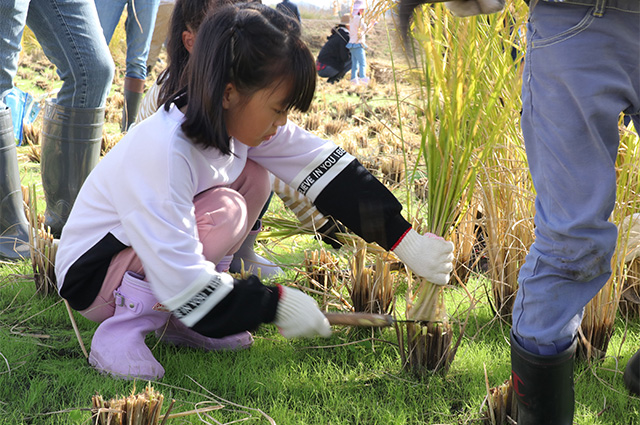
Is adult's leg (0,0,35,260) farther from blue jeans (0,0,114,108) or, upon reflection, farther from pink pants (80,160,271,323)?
pink pants (80,160,271,323)

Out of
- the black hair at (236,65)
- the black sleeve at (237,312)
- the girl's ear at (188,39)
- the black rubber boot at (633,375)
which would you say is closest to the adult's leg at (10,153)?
the girl's ear at (188,39)

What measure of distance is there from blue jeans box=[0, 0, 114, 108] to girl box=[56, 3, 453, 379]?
770 mm

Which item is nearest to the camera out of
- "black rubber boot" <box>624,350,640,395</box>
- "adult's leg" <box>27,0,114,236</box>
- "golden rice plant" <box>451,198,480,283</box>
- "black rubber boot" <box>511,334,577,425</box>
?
"black rubber boot" <box>511,334,577,425</box>

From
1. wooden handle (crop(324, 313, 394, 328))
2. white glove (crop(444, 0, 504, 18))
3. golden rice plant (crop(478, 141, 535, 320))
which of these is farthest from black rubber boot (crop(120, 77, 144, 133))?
white glove (crop(444, 0, 504, 18))

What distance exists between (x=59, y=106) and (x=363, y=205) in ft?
4.25

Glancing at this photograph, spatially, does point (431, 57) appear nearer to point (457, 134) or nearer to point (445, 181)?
point (457, 134)

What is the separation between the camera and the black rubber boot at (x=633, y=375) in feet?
4.97

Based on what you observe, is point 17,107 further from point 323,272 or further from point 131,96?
point 323,272

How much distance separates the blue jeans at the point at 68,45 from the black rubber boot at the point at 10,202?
118mm

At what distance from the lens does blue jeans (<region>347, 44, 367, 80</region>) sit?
904 centimetres

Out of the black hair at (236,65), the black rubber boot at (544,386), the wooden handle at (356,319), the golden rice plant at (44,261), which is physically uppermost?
the black hair at (236,65)

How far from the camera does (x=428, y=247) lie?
5.47 ft

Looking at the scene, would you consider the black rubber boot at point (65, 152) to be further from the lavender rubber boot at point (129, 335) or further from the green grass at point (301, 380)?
the lavender rubber boot at point (129, 335)

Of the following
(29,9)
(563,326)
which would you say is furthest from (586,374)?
(29,9)
